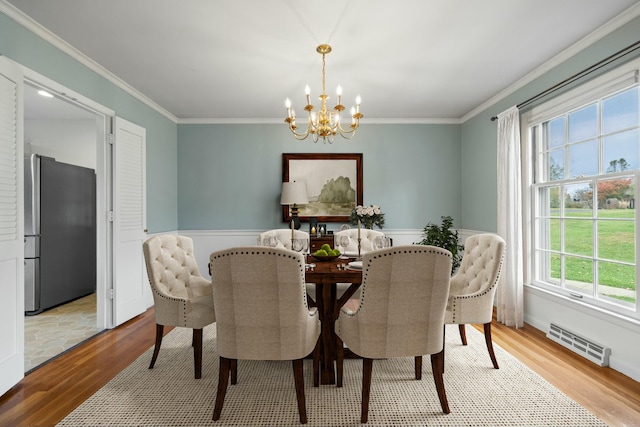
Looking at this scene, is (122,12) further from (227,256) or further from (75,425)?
(75,425)

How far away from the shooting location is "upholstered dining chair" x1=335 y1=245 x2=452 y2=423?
1.78 meters

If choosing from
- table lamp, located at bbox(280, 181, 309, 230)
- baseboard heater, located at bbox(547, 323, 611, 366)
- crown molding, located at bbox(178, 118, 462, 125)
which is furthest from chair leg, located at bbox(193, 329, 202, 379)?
crown molding, located at bbox(178, 118, 462, 125)

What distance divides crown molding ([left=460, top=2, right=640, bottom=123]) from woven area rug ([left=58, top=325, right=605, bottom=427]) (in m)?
2.56

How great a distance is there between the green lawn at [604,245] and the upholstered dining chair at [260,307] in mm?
2561

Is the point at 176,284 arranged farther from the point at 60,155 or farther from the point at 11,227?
the point at 60,155

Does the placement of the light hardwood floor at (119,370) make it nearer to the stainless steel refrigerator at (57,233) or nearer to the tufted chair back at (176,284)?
the tufted chair back at (176,284)

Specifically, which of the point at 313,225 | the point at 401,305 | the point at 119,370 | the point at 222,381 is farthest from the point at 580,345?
the point at 119,370

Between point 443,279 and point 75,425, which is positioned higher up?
point 443,279

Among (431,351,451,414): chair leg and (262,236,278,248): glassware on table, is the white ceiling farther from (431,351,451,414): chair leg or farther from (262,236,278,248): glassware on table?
(431,351,451,414): chair leg

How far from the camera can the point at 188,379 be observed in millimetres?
2461

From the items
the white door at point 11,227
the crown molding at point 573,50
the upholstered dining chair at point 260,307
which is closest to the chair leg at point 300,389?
the upholstered dining chair at point 260,307

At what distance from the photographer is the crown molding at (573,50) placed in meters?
2.46

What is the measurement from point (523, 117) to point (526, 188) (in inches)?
29.5

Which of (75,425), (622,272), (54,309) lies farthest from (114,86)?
(622,272)
